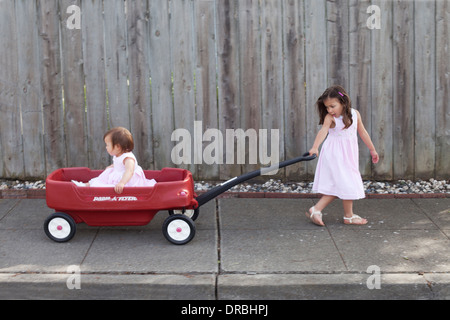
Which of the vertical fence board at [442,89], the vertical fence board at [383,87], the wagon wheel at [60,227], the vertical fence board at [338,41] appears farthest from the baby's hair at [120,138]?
the vertical fence board at [442,89]

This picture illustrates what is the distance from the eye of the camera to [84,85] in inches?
264

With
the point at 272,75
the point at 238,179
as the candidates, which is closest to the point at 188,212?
the point at 238,179

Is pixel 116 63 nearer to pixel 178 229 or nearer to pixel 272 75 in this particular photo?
pixel 272 75

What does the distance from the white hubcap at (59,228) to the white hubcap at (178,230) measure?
821 mm

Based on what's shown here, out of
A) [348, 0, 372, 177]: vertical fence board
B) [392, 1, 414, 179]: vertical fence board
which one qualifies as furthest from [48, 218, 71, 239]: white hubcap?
[392, 1, 414, 179]: vertical fence board

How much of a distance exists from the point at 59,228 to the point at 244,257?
1519mm

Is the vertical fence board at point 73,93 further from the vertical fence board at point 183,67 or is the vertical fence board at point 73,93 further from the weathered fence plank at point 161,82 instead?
the vertical fence board at point 183,67

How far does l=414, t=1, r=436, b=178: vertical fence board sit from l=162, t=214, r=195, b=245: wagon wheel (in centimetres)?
290

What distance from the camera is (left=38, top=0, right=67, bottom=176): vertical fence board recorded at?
6605mm

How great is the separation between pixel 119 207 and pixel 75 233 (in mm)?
572

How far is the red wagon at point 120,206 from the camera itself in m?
5.07

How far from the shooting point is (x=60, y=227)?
521cm

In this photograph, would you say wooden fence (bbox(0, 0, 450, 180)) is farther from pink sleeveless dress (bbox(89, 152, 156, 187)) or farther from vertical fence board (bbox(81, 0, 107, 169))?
pink sleeveless dress (bbox(89, 152, 156, 187))
